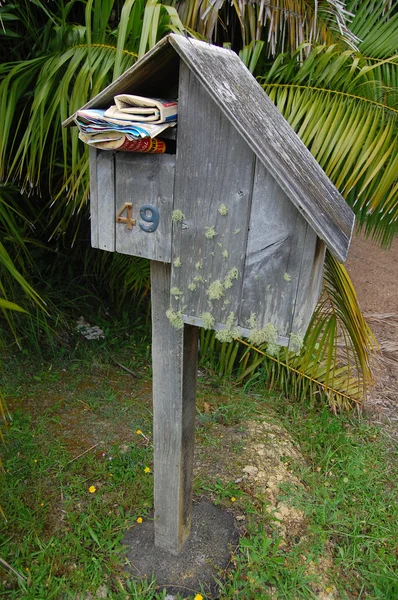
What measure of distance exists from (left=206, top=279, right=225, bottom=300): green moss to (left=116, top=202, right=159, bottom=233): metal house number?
0.76ft

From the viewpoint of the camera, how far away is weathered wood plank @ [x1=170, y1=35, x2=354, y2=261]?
117 centimetres

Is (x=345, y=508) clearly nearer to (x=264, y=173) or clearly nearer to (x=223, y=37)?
(x=264, y=173)

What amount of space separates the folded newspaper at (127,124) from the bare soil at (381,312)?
8.35 ft

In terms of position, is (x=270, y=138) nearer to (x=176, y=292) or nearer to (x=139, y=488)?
(x=176, y=292)

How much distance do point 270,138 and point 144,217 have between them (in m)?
0.40

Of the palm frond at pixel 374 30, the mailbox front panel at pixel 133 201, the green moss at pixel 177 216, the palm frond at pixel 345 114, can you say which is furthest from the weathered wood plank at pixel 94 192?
the palm frond at pixel 374 30

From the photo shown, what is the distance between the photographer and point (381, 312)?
471 centimetres

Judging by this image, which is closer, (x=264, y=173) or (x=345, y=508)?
(x=264, y=173)

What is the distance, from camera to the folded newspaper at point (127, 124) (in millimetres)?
1253

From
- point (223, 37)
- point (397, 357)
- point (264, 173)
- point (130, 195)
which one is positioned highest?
point (223, 37)

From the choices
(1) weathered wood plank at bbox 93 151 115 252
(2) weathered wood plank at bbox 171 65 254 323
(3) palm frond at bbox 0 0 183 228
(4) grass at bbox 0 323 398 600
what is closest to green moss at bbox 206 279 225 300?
(2) weathered wood plank at bbox 171 65 254 323

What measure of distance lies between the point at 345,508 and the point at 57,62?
2526 millimetres

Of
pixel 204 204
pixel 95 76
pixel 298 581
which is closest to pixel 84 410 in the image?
pixel 298 581

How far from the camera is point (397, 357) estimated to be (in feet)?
13.1
